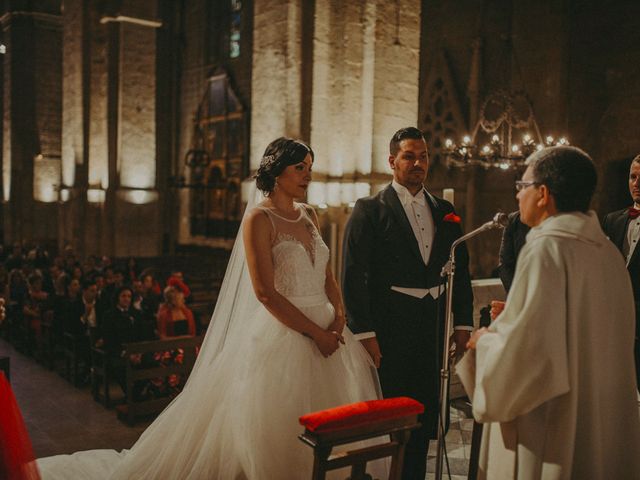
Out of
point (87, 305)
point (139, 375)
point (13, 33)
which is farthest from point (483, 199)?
point (13, 33)

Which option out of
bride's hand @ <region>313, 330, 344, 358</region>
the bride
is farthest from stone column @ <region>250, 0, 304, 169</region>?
bride's hand @ <region>313, 330, 344, 358</region>

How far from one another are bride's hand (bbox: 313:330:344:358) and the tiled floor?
125 cm

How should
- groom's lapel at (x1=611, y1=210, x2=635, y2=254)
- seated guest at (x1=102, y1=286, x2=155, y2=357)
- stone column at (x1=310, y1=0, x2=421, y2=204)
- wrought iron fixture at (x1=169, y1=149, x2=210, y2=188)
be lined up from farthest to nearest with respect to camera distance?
1. wrought iron fixture at (x1=169, y1=149, x2=210, y2=188)
2. stone column at (x1=310, y1=0, x2=421, y2=204)
3. seated guest at (x1=102, y1=286, x2=155, y2=357)
4. groom's lapel at (x1=611, y1=210, x2=635, y2=254)

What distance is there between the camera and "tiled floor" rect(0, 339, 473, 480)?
440cm

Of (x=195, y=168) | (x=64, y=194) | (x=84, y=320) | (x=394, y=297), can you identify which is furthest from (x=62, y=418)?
(x=195, y=168)

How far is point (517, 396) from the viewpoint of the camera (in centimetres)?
195

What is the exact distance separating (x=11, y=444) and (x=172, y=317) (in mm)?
4194

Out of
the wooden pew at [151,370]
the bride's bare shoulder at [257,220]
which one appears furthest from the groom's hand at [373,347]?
the wooden pew at [151,370]

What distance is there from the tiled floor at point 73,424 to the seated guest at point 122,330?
1.25ft

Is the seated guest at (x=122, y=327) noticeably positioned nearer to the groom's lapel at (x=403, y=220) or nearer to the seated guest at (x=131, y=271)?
the groom's lapel at (x=403, y=220)

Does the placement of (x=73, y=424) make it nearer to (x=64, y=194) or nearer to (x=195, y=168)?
(x=64, y=194)

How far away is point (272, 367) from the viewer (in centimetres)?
300

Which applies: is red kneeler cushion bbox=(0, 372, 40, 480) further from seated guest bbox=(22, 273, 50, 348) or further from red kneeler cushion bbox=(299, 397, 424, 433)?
seated guest bbox=(22, 273, 50, 348)

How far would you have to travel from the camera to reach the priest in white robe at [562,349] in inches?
76.1
